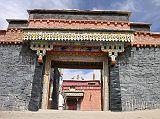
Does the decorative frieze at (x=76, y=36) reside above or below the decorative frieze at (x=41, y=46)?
above

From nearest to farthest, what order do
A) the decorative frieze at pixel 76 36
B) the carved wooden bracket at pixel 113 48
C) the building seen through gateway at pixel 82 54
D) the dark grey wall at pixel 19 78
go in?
1. the dark grey wall at pixel 19 78
2. the building seen through gateway at pixel 82 54
3. the decorative frieze at pixel 76 36
4. the carved wooden bracket at pixel 113 48

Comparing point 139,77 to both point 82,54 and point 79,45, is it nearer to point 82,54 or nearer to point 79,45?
point 82,54

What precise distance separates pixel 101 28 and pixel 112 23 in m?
0.75

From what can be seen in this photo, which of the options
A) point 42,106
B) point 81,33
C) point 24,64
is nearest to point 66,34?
point 81,33

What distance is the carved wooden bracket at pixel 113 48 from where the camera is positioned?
36.9 ft

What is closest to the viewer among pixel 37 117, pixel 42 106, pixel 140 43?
pixel 37 117

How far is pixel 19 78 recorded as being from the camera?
11156 millimetres

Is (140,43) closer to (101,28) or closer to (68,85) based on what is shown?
(101,28)

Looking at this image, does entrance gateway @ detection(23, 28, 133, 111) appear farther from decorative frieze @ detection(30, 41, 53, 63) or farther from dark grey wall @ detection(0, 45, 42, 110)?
dark grey wall @ detection(0, 45, 42, 110)

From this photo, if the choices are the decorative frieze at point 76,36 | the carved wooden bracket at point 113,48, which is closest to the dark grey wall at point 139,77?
the carved wooden bracket at point 113,48

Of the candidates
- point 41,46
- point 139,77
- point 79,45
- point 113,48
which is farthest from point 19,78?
point 139,77

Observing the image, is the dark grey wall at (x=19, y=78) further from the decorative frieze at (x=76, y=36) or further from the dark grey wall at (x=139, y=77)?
the dark grey wall at (x=139, y=77)

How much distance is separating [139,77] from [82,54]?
319 centimetres

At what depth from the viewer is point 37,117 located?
26.7 feet
